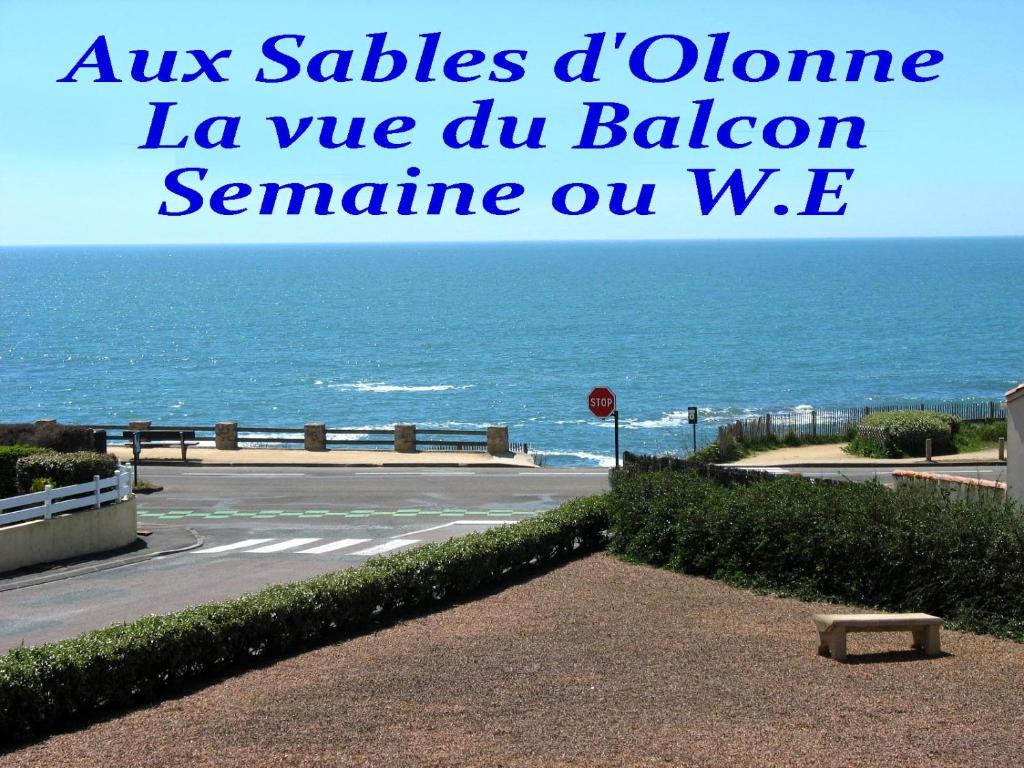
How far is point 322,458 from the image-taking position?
132 feet

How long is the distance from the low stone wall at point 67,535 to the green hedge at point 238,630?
8.71 m

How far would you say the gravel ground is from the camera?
10320 mm

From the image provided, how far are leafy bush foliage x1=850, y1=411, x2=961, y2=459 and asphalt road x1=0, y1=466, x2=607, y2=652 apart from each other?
935 cm

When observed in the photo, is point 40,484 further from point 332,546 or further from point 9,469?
point 332,546

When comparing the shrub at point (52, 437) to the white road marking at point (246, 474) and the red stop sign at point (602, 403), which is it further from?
the red stop sign at point (602, 403)

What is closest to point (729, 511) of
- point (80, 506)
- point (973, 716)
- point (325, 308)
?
point (973, 716)

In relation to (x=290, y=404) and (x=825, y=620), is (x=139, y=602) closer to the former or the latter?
(x=825, y=620)

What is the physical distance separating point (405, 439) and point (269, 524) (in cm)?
1421

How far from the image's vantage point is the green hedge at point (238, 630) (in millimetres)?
11258

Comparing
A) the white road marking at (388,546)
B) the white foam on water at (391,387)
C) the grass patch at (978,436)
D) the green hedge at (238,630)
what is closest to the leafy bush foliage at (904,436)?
the grass patch at (978,436)

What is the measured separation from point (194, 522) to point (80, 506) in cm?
490

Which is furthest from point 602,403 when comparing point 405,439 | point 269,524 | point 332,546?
point 405,439

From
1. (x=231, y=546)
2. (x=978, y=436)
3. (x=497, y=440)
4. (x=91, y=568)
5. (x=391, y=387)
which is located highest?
(x=391, y=387)

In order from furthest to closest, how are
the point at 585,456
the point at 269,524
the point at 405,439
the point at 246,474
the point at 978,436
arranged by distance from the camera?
1. the point at 585,456
2. the point at 978,436
3. the point at 405,439
4. the point at 246,474
5. the point at 269,524
